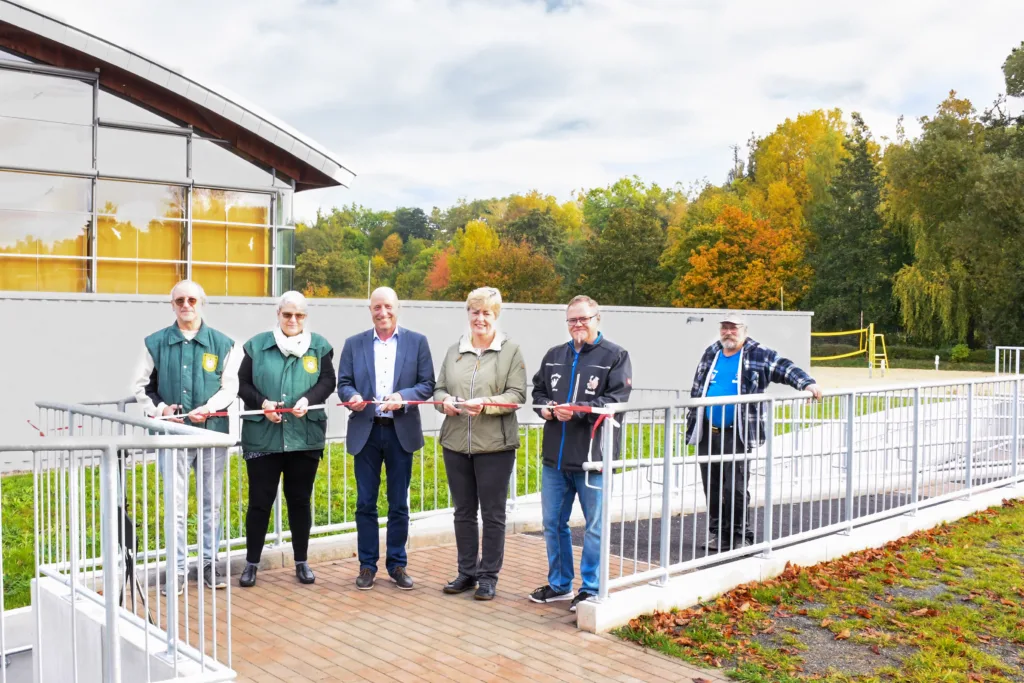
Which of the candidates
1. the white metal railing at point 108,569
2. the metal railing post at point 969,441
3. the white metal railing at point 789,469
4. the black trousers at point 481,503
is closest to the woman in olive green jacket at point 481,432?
the black trousers at point 481,503

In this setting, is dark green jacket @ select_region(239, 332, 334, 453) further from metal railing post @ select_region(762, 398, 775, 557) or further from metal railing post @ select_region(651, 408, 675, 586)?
metal railing post @ select_region(762, 398, 775, 557)

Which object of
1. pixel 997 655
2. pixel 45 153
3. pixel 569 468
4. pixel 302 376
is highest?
pixel 45 153

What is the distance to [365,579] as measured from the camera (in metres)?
7.16

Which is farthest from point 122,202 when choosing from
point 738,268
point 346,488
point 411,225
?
point 411,225

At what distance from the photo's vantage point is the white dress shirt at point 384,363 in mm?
7184

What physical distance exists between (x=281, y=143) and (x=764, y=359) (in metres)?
15.7

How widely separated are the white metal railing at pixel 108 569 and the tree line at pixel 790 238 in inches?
1867

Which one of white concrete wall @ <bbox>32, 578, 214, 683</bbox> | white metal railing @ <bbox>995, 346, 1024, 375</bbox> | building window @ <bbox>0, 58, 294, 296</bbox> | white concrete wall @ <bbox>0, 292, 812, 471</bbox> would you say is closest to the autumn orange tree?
white metal railing @ <bbox>995, 346, 1024, 375</bbox>

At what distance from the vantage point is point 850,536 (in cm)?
834

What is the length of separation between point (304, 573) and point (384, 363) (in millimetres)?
1572

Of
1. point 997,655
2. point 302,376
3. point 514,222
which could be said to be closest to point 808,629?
point 997,655

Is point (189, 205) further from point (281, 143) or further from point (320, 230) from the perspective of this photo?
point (320, 230)

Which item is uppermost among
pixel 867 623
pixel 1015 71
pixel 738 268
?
pixel 1015 71

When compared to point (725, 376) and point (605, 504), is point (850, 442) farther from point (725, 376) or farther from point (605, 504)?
point (605, 504)
